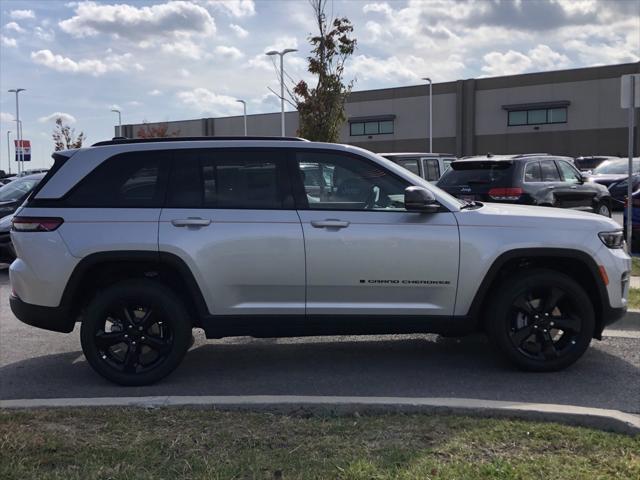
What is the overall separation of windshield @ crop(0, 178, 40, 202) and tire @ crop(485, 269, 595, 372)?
9781 mm

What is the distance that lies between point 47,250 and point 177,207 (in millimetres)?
1031

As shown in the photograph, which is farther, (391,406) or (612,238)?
(612,238)

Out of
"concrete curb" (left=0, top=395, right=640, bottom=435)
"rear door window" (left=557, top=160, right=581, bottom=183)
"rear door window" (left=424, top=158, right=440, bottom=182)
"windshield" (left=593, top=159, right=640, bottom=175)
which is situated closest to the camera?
"concrete curb" (left=0, top=395, right=640, bottom=435)

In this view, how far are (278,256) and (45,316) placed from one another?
1874mm

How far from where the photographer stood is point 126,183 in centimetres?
536

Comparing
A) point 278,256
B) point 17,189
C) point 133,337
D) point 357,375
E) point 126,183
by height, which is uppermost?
point 17,189

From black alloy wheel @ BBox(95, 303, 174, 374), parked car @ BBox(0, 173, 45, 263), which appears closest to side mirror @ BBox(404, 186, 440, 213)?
black alloy wheel @ BBox(95, 303, 174, 374)

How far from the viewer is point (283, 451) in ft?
12.2

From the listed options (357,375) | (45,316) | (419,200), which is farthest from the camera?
(357,375)

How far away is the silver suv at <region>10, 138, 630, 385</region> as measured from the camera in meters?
5.20

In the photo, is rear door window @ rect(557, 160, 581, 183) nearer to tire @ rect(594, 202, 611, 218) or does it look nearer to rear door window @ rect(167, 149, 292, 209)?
tire @ rect(594, 202, 611, 218)

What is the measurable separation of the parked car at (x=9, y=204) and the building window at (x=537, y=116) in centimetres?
3986

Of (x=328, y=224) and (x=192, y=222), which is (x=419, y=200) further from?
(x=192, y=222)

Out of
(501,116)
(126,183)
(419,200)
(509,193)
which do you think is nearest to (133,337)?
(126,183)
